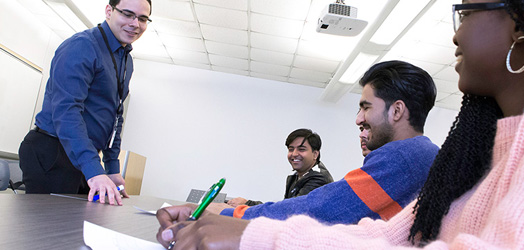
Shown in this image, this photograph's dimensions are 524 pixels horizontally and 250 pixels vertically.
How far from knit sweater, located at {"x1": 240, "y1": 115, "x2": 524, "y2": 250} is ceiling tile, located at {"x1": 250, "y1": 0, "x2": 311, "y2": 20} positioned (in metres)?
3.56

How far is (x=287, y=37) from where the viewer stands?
4824 mm

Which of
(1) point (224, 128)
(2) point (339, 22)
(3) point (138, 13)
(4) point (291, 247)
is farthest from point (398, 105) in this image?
(1) point (224, 128)

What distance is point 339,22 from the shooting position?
355cm

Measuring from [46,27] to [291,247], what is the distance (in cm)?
580

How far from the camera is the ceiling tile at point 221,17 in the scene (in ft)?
14.2

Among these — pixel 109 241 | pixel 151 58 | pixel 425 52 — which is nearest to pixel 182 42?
pixel 151 58

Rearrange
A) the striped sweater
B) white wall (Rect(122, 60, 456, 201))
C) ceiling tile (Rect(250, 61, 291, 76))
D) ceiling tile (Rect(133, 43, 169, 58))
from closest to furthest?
the striped sweater, ceiling tile (Rect(133, 43, 169, 58)), ceiling tile (Rect(250, 61, 291, 76)), white wall (Rect(122, 60, 456, 201))

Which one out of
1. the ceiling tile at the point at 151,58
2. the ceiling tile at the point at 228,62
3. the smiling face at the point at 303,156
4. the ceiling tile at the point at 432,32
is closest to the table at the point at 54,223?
the smiling face at the point at 303,156

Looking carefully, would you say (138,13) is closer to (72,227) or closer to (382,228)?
→ (72,227)

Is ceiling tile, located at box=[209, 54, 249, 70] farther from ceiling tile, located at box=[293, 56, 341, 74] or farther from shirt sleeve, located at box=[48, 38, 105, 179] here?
shirt sleeve, located at box=[48, 38, 105, 179]

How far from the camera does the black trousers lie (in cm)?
135

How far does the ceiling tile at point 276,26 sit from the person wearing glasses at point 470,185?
3.81 meters

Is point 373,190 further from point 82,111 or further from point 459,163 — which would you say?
point 82,111

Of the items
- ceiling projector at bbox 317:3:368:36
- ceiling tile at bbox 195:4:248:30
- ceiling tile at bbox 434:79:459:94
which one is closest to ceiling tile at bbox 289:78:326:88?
ceiling tile at bbox 434:79:459:94
